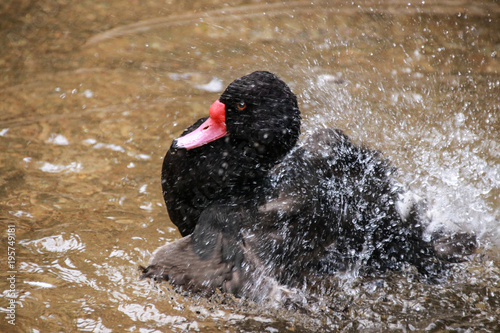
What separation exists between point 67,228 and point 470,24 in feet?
16.9

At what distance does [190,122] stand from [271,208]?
2087 mm

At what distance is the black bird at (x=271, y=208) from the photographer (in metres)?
2.89

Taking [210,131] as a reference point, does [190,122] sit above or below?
below

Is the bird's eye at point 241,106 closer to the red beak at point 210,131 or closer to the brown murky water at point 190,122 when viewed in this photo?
the red beak at point 210,131

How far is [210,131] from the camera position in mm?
3096

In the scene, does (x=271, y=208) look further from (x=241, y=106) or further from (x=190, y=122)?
(x=190, y=122)

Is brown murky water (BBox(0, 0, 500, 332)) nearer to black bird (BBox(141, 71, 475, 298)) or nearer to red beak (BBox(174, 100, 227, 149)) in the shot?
black bird (BBox(141, 71, 475, 298))

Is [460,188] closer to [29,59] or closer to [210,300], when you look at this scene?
[210,300]

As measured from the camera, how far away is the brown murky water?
3.03 m

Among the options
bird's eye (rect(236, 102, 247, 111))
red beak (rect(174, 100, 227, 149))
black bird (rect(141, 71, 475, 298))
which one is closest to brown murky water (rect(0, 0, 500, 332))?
black bird (rect(141, 71, 475, 298))

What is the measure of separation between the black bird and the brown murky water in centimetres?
17

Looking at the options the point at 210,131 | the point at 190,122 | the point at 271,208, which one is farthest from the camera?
the point at 190,122

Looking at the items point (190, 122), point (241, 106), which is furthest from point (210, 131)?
point (190, 122)

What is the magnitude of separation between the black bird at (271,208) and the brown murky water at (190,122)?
0.17m
